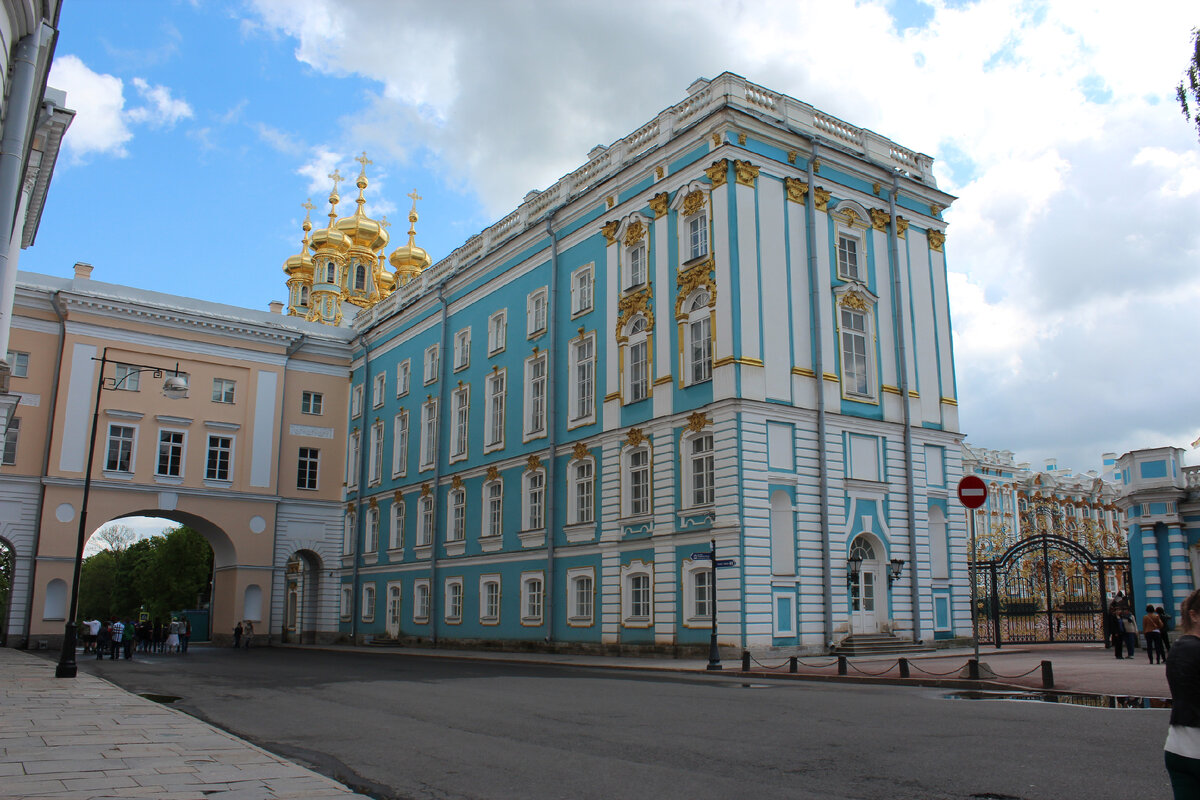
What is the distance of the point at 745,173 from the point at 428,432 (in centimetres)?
2114

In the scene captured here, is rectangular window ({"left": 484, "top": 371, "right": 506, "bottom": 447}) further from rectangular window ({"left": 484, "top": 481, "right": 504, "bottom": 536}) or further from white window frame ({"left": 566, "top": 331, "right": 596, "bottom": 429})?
white window frame ({"left": 566, "top": 331, "right": 596, "bottom": 429})

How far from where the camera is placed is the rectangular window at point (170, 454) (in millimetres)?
45031

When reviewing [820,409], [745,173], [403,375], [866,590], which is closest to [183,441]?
[403,375]

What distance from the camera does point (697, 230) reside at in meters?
29.6

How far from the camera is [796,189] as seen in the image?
3014 cm

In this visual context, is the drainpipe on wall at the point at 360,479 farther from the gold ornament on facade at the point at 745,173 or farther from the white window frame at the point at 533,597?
the gold ornament on facade at the point at 745,173

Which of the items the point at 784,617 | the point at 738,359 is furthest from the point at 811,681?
the point at 738,359

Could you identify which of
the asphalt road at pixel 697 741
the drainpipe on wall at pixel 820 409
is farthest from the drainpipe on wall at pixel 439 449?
the asphalt road at pixel 697 741

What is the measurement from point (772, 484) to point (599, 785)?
1944cm

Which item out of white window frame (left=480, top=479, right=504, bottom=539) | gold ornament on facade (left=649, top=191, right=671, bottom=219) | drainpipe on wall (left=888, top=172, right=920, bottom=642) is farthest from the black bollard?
white window frame (left=480, top=479, right=504, bottom=539)

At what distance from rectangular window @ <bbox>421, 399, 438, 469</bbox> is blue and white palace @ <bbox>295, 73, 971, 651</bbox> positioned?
3.78m

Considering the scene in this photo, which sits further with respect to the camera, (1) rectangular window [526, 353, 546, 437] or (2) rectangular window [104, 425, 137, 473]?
(2) rectangular window [104, 425, 137, 473]

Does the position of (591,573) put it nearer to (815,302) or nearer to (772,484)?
(772,484)

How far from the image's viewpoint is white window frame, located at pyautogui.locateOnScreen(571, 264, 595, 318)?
112ft
